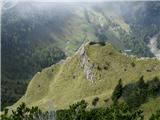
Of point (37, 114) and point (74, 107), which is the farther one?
point (74, 107)

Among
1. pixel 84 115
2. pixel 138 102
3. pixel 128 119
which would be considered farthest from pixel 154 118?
pixel 138 102

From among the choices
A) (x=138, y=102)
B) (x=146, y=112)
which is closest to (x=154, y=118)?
(x=146, y=112)

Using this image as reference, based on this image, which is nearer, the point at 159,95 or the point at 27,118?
the point at 27,118

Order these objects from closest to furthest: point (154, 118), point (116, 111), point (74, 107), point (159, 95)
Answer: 1. point (154, 118)
2. point (116, 111)
3. point (74, 107)
4. point (159, 95)

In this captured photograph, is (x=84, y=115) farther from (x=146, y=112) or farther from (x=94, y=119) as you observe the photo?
(x=146, y=112)

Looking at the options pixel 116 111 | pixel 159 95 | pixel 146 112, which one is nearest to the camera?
pixel 116 111

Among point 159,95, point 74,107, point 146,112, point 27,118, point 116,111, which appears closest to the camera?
point 27,118

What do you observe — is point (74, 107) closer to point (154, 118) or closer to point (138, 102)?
point (154, 118)

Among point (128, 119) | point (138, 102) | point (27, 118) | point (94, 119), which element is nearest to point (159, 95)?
point (138, 102)

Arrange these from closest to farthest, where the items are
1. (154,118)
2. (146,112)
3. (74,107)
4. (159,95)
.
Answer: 1. (154,118)
2. (74,107)
3. (146,112)
4. (159,95)
